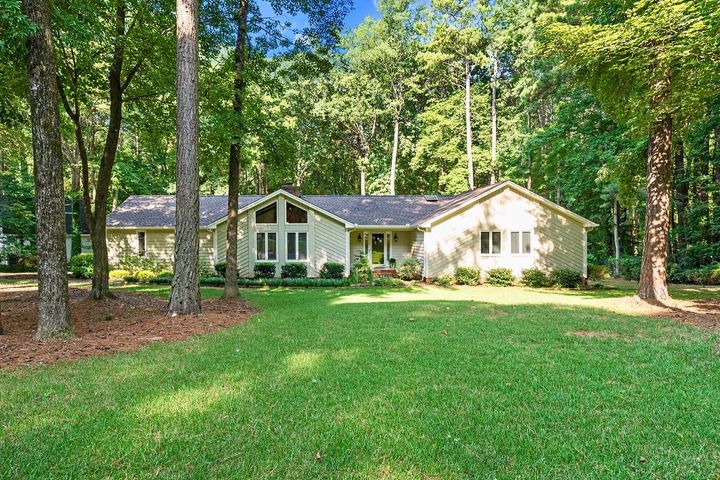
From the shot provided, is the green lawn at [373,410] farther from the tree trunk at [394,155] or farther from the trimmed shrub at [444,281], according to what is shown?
the tree trunk at [394,155]

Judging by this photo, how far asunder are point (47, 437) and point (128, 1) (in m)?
11.0

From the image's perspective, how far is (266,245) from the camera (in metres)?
19.4

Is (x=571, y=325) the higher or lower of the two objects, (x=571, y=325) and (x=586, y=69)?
the lower

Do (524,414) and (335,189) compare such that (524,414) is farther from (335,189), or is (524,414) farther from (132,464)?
(335,189)

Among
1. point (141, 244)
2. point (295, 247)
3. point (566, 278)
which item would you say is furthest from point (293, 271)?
point (566, 278)

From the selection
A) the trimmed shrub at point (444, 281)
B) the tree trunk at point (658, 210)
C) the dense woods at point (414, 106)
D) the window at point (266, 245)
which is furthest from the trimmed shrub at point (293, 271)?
the tree trunk at point (658, 210)

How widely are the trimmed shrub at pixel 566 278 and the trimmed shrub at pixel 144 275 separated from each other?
19.0 metres

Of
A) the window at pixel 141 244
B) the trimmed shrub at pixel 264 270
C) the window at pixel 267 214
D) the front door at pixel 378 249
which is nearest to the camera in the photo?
the trimmed shrub at pixel 264 270

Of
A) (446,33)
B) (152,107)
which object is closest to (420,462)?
(152,107)

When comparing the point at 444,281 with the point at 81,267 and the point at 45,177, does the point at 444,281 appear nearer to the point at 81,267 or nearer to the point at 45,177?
the point at 45,177

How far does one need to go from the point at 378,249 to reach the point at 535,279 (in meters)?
8.08

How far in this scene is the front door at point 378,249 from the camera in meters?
21.5

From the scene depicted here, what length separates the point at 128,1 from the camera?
9.97m

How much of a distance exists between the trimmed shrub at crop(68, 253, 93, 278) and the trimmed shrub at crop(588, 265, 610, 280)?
26.0 metres
